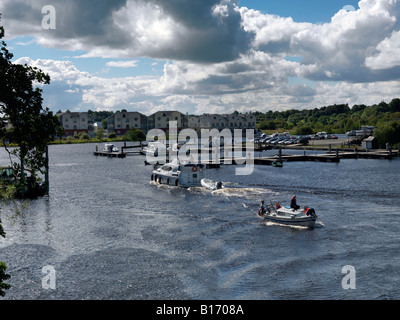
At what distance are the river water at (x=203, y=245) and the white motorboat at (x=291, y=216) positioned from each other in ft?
2.57

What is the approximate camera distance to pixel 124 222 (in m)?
42.8

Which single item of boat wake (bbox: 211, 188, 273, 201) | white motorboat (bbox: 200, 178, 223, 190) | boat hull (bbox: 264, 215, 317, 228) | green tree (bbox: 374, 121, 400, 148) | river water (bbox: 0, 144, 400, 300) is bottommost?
river water (bbox: 0, 144, 400, 300)

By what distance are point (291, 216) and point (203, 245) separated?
9853mm

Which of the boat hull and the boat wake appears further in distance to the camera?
the boat wake

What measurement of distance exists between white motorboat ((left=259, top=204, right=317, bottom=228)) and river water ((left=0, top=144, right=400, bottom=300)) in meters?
0.78

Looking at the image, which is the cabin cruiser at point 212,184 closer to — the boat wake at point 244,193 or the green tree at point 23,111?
the boat wake at point 244,193

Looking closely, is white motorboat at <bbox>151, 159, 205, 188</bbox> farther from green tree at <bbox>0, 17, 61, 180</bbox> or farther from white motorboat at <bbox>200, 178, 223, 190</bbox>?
green tree at <bbox>0, 17, 61, 180</bbox>

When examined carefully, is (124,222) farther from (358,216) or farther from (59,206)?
(358,216)

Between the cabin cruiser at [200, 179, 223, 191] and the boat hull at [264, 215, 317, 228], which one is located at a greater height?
the cabin cruiser at [200, 179, 223, 191]

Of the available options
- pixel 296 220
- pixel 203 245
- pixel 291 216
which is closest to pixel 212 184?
pixel 291 216

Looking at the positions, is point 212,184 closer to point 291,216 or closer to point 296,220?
point 291,216

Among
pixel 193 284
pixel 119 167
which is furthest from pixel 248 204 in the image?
pixel 119 167

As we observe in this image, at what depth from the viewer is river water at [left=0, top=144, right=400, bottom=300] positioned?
82.8 feet

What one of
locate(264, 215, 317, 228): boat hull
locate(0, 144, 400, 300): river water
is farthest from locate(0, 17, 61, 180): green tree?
locate(264, 215, 317, 228): boat hull
